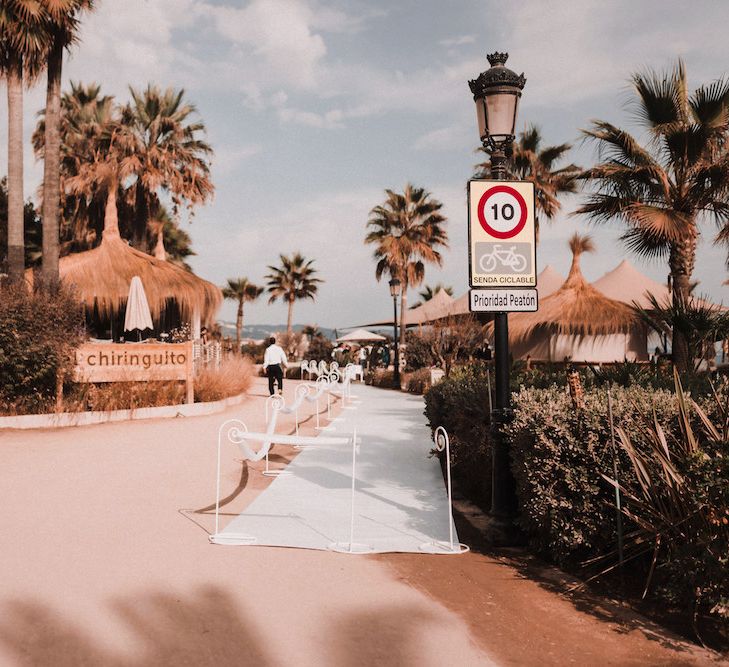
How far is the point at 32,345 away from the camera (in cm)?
1163

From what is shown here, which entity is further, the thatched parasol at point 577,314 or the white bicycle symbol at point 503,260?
the thatched parasol at point 577,314

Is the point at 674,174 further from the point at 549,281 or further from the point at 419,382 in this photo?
the point at 549,281

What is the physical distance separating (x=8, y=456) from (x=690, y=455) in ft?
27.7

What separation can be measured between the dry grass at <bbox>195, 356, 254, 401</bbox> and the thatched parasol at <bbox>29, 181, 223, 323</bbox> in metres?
3.26

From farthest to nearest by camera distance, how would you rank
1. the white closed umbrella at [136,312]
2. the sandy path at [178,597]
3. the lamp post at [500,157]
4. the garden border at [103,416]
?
A: the white closed umbrella at [136,312]
the garden border at [103,416]
the lamp post at [500,157]
the sandy path at [178,597]

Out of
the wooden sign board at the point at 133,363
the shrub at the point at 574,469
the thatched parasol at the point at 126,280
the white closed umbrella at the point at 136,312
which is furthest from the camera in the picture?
the thatched parasol at the point at 126,280

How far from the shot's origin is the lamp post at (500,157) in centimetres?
529

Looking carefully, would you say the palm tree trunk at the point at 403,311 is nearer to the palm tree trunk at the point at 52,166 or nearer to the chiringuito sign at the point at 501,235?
the palm tree trunk at the point at 52,166

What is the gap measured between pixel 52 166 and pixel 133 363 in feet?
21.2

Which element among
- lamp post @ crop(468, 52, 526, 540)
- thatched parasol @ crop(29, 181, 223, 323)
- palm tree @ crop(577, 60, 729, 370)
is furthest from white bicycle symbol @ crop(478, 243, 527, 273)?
thatched parasol @ crop(29, 181, 223, 323)

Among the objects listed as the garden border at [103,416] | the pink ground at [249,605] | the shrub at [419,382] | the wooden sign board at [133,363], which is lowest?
the pink ground at [249,605]

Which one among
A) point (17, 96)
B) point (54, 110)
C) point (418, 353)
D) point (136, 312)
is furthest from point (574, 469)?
point (418, 353)

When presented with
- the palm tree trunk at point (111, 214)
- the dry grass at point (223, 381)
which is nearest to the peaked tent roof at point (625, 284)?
the dry grass at point (223, 381)

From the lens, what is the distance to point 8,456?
8.77m
